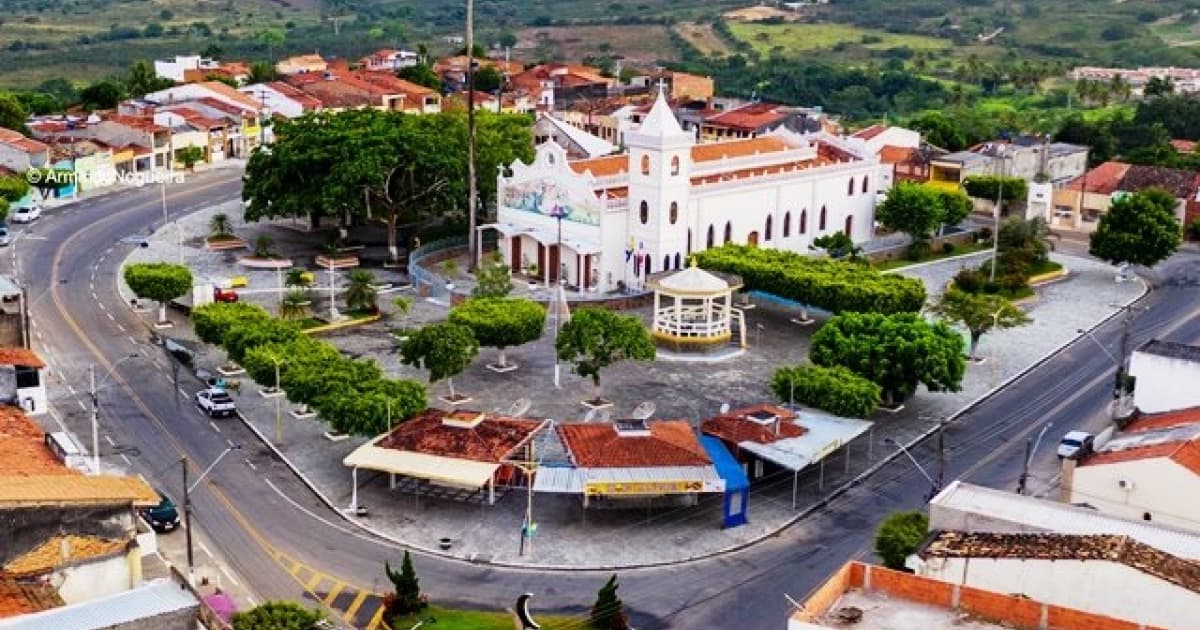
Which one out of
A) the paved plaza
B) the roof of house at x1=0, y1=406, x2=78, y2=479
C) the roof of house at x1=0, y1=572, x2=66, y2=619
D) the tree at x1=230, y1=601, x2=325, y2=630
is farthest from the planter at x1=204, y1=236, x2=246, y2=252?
the tree at x1=230, y1=601, x2=325, y2=630

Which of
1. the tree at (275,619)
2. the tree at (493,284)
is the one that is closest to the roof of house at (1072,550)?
the tree at (275,619)

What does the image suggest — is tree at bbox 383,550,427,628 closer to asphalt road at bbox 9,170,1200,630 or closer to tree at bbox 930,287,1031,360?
asphalt road at bbox 9,170,1200,630

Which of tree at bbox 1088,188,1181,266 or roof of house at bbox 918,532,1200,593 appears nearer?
roof of house at bbox 918,532,1200,593

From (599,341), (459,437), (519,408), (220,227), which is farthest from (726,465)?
(220,227)

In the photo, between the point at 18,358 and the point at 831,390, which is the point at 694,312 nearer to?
the point at 831,390

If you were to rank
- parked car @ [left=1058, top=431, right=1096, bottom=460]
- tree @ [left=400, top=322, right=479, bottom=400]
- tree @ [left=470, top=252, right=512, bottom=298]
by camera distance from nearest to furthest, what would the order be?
parked car @ [left=1058, top=431, right=1096, bottom=460], tree @ [left=400, top=322, right=479, bottom=400], tree @ [left=470, top=252, right=512, bottom=298]

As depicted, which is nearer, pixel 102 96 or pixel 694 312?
pixel 694 312

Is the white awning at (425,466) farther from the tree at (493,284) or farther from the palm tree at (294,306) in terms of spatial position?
the palm tree at (294,306)

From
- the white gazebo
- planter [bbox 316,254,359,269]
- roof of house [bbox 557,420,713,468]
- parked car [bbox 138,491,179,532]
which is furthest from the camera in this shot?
planter [bbox 316,254,359,269]
